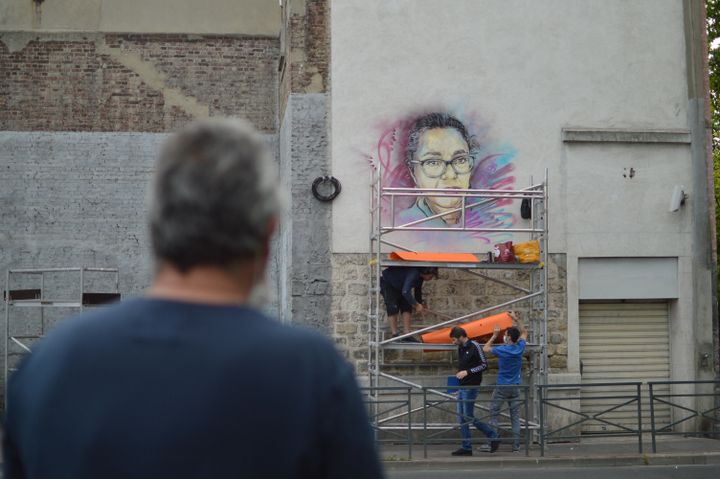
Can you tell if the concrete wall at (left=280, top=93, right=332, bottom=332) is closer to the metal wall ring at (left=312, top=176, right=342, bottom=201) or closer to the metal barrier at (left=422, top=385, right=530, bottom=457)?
the metal wall ring at (left=312, top=176, right=342, bottom=201)

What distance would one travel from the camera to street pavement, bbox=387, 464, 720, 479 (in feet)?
45.4

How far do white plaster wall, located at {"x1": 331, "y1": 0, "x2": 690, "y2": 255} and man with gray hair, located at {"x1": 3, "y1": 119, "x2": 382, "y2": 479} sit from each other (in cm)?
1573

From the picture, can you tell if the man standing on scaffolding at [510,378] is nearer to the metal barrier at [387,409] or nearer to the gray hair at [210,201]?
the metal barrier at [387,409]

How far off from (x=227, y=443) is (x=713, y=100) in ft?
104

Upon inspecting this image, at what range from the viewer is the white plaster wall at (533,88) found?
18328mm

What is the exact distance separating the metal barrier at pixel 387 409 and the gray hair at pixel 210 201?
44.8 ft

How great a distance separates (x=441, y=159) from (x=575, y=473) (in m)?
6.26

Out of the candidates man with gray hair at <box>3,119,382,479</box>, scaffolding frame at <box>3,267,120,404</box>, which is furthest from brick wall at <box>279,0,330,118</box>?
man with gray hair at <box>3,119,382,479</box>

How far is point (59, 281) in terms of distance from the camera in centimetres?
2028

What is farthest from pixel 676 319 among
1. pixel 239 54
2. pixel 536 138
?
pixel 239 54

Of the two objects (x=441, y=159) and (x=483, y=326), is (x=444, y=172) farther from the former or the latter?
(x=483, y=326)

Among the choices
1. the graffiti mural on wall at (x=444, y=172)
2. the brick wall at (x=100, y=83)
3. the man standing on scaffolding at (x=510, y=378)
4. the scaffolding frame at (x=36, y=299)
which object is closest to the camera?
the man standing on scaffolding at (x=510, y=378)

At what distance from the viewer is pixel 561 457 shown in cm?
1548

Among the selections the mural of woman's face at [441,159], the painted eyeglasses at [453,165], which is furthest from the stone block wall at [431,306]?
the painted eyeglasses at [453,165]
